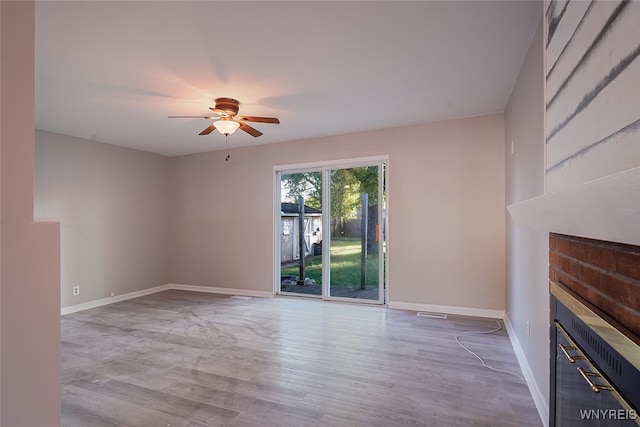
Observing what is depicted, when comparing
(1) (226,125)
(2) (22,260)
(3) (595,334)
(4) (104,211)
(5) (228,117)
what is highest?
(5) (228,117)

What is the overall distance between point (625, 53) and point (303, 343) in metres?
3.12

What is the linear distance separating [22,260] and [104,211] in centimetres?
526

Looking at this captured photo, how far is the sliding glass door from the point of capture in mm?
4699

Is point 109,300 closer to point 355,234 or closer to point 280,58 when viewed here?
point 355,234

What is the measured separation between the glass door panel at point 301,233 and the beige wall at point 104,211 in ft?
7.96

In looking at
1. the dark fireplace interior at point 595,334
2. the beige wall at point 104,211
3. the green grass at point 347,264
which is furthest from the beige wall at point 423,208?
the dark fireplace interior at point 595,334

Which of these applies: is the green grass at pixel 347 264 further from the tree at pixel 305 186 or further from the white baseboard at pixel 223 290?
the white baseboard at pixel 223 290

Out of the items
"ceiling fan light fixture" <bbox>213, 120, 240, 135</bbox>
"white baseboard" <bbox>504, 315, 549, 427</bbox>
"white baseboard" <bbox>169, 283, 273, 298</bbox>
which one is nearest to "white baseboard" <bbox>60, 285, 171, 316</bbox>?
"white baseboard" <bbox>169, 283, 273, 298</bbox>

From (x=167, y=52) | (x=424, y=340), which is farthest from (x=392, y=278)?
(x=167, y=52)

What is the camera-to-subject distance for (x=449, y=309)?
4.15 meters

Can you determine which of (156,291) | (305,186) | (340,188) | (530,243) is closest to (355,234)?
(340,188)

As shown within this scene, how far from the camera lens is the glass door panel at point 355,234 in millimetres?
4688

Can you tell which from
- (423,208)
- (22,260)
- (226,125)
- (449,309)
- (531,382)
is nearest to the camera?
(22,260)

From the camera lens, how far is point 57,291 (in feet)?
2.26
